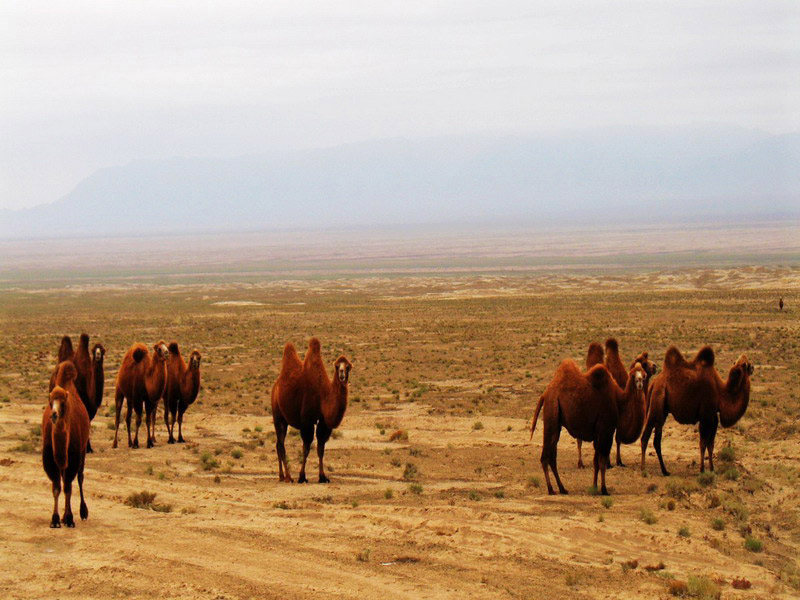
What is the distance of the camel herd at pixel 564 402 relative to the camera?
1214cm

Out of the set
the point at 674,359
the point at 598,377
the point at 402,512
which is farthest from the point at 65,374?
the point at 674,359

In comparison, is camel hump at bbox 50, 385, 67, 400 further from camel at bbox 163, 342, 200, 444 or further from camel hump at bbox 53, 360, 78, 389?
camel at bbox 163, 342, 200, 444

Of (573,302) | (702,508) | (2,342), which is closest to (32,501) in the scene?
(702,508)

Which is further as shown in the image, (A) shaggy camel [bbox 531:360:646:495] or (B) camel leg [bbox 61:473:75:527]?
(A) shaggy camel [bbox 531:360:646:495]

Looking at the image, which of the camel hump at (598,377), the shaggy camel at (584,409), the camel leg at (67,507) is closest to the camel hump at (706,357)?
the shaggy camel at (584,409)

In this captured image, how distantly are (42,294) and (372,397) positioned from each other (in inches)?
3262

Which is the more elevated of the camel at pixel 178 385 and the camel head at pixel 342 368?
the camel head at pixel 342 368

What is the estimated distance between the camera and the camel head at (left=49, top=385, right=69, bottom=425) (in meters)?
11.2

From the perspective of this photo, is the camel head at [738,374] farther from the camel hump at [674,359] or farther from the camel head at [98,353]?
the camel head at [98,353]

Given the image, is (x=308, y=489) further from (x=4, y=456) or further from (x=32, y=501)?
(x=4, y=456)

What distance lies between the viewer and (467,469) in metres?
16.5

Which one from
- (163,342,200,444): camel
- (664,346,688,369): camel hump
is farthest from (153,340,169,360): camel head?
(664,346,688,369): camel hump

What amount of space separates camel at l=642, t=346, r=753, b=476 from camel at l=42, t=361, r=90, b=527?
8649 mm

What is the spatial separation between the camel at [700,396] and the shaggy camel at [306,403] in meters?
5.08
